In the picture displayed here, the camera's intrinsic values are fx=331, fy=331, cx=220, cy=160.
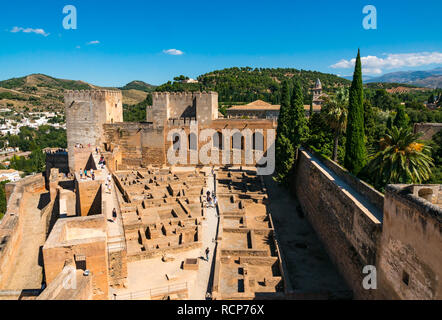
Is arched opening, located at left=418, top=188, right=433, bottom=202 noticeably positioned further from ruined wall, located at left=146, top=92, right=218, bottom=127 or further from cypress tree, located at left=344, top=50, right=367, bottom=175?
ruined wall, located at left=146, top=92, right=218, bottom=127

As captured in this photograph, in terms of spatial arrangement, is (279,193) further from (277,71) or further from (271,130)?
(277,71)

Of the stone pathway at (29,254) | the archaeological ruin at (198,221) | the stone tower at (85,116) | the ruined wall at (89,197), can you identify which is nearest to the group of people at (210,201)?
the archaeological ruin at (198,221)

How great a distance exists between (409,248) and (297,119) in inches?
529

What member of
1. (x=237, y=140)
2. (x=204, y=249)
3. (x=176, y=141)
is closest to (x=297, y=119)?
(x=237, y=140)

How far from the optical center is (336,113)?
1711 cm

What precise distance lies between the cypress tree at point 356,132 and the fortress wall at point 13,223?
15010mm

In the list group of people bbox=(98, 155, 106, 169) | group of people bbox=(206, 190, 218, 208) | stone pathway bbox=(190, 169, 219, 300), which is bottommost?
stone pathway bbox=(190, 169, 219, 300)

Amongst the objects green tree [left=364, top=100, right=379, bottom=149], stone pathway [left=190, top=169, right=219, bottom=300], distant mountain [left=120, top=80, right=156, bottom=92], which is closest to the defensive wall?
stone pathway [left=190, top=169, right=219, bottom=300]

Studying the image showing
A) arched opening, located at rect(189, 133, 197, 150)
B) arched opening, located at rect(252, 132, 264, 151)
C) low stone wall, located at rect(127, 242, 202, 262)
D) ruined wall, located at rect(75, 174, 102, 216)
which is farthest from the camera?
arched opening, located at rect(252, 132, 264, 151)

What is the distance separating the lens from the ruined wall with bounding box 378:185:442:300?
637 centimetres

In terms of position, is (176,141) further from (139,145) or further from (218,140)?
(218,140)

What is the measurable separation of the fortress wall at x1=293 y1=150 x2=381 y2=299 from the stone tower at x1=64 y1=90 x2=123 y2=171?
44.9ft

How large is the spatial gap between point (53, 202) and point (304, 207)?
43.7 ft

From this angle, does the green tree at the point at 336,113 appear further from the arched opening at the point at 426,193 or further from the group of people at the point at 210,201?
the arched opening at the point at 426,193
